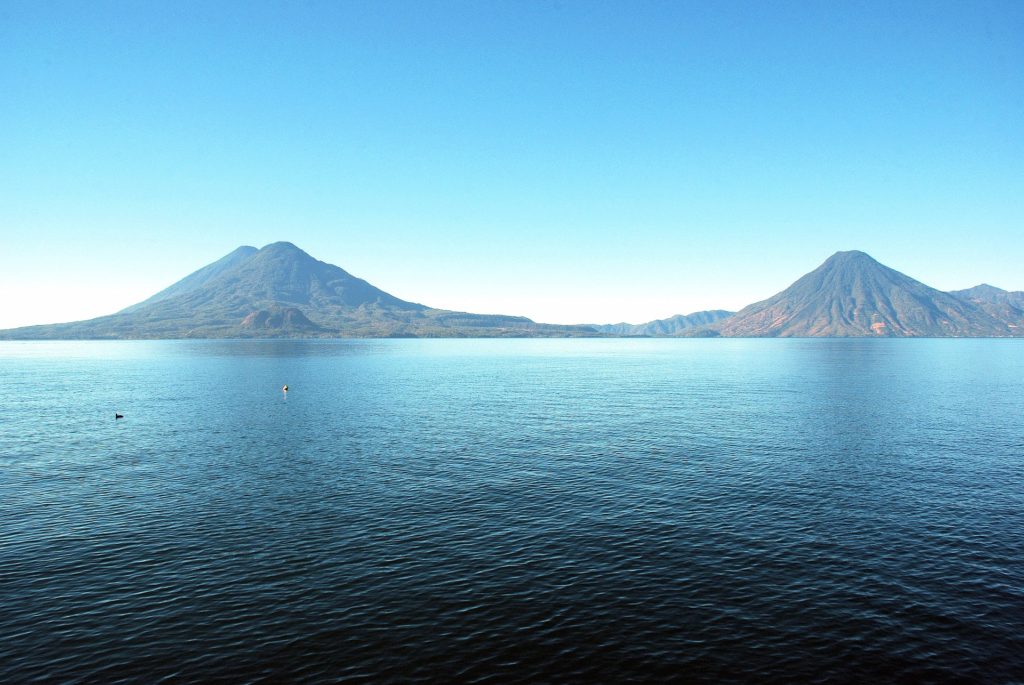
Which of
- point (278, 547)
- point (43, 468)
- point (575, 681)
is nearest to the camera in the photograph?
point (575, 681)

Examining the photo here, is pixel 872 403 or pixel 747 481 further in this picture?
pixel 872 403

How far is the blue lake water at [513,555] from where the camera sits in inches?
1197

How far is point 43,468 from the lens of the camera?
223 feet

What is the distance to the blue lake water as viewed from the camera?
99.8 ft

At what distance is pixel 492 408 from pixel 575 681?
3700 inches

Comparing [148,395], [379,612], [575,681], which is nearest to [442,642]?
[379,612]

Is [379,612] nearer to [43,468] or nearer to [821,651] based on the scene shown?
[821,651]

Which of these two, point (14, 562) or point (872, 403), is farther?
point (872, 403)

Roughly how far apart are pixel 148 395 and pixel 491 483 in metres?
120

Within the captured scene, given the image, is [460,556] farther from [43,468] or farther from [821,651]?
[43,468]

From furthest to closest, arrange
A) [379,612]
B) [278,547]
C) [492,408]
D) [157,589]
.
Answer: [492,408], [278,547], [157,589], [379,612]

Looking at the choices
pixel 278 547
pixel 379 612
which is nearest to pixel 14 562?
pixel 278 547

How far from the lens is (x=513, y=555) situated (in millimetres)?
43094

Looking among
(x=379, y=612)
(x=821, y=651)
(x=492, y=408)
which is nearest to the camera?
(x=821, y=651)
